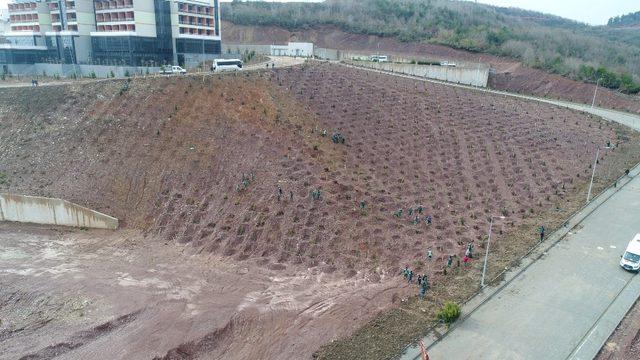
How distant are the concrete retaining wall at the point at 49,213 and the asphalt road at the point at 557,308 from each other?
889 inches

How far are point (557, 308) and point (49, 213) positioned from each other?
31.0m

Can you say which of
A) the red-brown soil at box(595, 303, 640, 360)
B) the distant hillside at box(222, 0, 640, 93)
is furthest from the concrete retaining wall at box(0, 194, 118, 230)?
the distant hillside at box(222, 0, 640, 93)

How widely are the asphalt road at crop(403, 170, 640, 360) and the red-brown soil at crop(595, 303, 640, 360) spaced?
241 mm

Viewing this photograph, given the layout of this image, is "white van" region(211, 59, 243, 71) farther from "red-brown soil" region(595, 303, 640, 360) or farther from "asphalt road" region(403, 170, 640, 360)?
"red-brown soil" region(595, 303, 640, 360)

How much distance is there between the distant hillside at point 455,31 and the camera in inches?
2766

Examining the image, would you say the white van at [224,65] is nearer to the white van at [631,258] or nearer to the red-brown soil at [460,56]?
the red-brown soil at [460,56]

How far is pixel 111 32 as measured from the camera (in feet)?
160

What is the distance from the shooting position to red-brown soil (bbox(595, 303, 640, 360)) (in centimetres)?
1634

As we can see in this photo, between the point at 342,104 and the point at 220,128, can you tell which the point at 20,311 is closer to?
the point at 220,128

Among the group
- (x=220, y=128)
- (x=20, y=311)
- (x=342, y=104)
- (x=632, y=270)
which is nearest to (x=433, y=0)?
(x=342, y=104)

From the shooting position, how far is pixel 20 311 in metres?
21.4

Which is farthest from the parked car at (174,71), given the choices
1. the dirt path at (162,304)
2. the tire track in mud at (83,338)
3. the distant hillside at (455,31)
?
the distant hillside at (455,31)

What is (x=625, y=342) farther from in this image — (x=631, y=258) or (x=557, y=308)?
(x=631, y=258)

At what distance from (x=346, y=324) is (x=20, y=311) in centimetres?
1562
